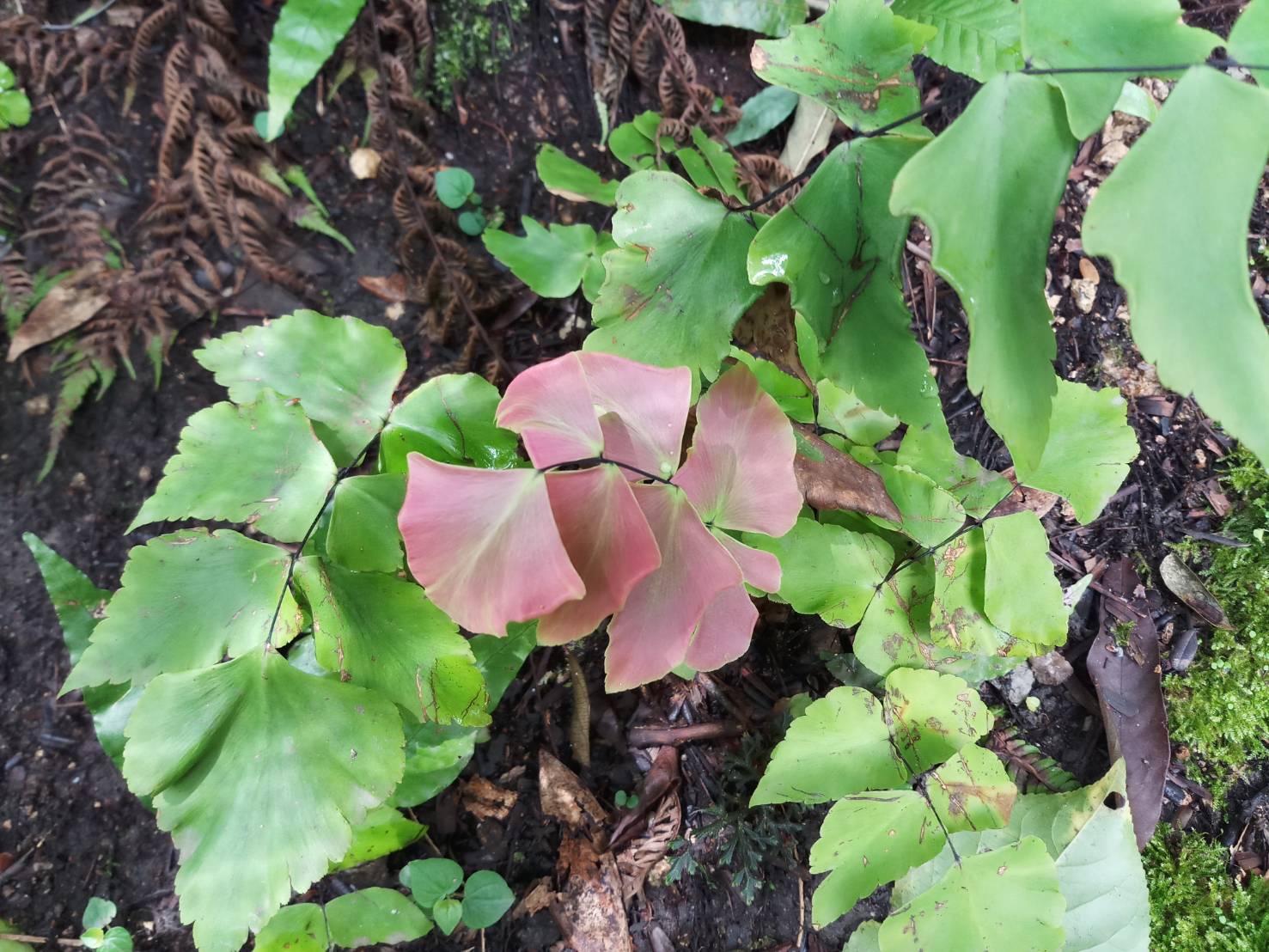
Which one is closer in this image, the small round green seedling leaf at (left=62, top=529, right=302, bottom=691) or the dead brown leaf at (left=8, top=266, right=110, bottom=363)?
the small round green seedling leaf at (left=62, top=529, right=302, bottom=691)

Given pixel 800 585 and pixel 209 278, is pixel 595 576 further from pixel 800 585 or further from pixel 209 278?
pixel 209 278

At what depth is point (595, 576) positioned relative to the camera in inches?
34.4

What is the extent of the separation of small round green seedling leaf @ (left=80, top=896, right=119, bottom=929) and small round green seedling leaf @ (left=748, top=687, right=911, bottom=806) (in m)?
1.43

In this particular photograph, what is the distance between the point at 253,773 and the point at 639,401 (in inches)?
32.8

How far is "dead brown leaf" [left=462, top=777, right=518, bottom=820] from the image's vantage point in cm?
167

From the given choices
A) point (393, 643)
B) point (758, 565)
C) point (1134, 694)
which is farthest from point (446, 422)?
point (1134, 694)

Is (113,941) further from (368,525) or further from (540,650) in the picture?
(368,525)

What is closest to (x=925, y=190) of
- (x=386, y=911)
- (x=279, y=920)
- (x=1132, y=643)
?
(x=1132, y=643)

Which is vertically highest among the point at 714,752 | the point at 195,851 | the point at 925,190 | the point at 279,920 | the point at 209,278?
the point at 925,190

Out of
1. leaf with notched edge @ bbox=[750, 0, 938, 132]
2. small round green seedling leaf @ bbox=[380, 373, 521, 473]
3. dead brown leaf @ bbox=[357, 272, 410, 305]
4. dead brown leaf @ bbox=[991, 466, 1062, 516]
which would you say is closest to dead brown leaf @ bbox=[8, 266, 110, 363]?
dead brown leaf @ bbox=[357, 272, 410, 305]

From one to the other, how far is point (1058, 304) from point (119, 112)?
259 cm

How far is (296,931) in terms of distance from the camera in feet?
4.76

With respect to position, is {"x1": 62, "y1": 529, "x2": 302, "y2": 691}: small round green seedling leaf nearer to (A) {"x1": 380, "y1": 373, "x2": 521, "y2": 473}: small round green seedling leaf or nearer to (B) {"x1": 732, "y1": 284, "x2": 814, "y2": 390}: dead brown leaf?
(A) {"x1": 380, "y1": 373, "x2": 521, "y2": 473}: small round green seedling leaf

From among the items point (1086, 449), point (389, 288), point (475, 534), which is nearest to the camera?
point (475, 534)
